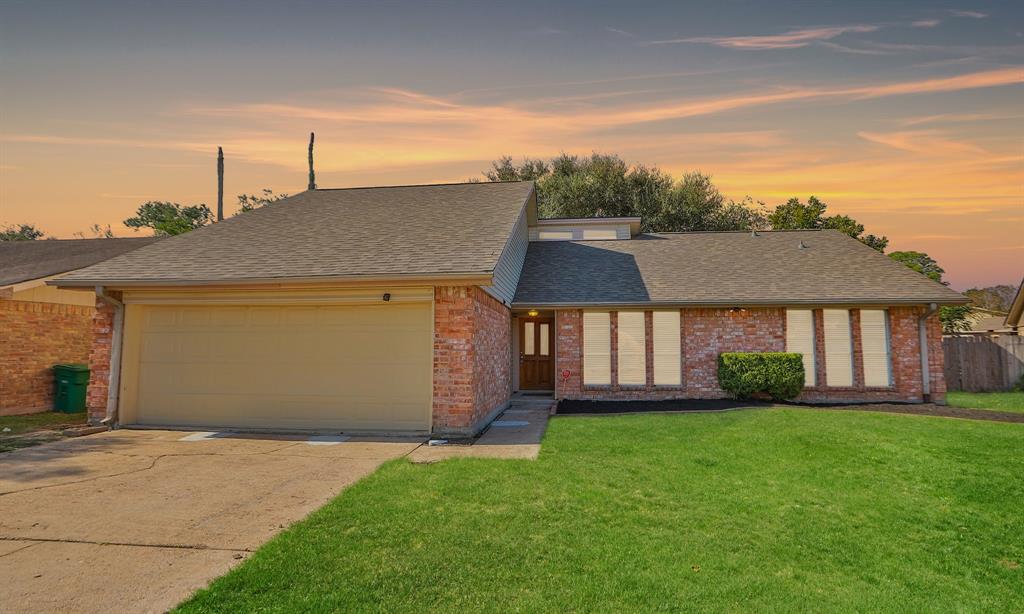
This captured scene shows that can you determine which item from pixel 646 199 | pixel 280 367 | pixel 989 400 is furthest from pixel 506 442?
pixel 646 199

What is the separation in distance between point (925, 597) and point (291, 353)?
8.96 meters

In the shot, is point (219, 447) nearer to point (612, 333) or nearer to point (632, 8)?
point (612, 333)

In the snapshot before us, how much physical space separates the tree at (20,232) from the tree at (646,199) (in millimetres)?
50437

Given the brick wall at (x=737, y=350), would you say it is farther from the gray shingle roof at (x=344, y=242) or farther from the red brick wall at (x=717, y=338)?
the gray shingle roof at (x=344, y=242)

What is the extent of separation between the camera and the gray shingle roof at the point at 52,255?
41.4ft

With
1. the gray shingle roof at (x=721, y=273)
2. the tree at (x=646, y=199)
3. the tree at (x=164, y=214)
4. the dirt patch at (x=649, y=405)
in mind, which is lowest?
the dirt patch at (x=649, y=405)

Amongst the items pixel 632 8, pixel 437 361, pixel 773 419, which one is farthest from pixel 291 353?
pixel 632 8

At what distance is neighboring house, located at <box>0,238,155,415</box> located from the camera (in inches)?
444

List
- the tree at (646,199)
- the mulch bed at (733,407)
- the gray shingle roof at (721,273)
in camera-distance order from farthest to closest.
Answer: the tree at (646,199) → the gray shingle roof at (721,273) → the mulch bed at (733,407)

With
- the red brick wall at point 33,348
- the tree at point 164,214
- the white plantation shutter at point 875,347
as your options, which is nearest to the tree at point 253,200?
the tree at point 164,214

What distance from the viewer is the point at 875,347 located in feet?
40.5

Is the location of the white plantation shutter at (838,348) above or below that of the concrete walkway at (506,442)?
above

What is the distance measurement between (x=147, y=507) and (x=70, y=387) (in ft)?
32.4

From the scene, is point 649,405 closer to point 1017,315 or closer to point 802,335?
point 802,335
